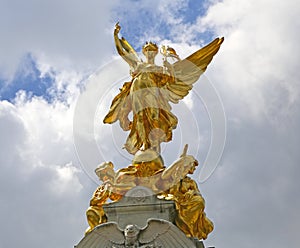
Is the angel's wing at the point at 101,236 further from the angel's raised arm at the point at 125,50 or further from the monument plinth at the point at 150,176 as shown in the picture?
the angel's raised arm at the point at 125,50

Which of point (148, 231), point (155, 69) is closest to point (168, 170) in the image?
point (148, 231)

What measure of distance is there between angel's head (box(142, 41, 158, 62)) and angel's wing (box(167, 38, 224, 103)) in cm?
60

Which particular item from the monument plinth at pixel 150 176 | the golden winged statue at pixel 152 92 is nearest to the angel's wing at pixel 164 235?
the monument plinth at pixel 150 176

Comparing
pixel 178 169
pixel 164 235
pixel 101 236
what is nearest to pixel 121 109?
pixel 178 169

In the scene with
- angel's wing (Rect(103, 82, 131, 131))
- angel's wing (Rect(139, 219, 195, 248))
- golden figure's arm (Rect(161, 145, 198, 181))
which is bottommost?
angel's wing (Rect(139, 219, 195, 248))

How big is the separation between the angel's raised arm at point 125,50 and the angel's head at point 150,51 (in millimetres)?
322

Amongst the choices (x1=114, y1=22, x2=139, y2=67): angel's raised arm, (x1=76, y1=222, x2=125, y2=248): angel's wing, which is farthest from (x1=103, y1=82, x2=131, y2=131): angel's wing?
(x1=76, y1=222, x2=125, y2=248): angel's wing

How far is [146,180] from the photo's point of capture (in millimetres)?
15523

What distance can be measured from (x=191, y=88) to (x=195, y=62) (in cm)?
67

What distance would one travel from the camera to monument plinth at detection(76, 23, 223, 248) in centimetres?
1433

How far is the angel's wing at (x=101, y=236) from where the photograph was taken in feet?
47.1

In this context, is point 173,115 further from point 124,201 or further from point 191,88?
point 124,201

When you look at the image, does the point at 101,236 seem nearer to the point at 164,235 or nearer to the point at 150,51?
the point at 164,235

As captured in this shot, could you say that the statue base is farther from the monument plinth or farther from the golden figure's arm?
the golden figure's arm
